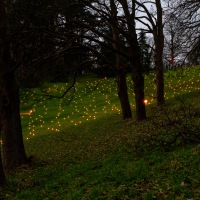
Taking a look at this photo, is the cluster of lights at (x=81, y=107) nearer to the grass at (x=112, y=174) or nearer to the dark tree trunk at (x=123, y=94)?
the dark tree trunk at (x=123, y=94)

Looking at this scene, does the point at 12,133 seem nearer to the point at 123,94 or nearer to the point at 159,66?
the point at 123,94

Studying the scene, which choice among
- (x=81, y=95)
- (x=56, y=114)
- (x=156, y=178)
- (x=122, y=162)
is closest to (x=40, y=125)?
(x=56, y=114)

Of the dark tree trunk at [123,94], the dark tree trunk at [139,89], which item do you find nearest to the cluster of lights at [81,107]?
the dark tree trunk at [123,94]

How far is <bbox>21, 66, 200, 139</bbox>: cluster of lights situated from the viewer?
107 ft

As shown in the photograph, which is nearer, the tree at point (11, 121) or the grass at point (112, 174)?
the grass at point (112, 174)

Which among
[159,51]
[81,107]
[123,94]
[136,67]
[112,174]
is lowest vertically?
[112,174]

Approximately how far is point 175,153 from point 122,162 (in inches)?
68.8

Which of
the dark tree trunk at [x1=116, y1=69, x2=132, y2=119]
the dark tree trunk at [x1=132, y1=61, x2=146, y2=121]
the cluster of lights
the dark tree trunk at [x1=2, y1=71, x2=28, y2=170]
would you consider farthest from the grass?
the cluster of lights

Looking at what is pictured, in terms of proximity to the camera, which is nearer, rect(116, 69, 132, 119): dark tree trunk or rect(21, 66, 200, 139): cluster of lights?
rect(116, 69, 132, 119): dark tree trunk

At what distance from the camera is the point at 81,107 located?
130 feet

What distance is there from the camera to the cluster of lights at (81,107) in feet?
107

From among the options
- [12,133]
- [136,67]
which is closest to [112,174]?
[12,133]

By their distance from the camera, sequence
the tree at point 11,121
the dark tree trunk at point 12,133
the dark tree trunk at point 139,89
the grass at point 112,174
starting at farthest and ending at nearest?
the dark tree trunk at point 139,89 < the dark tree trunk at point 12,133 < the tree at point 11,121 < the grass at point 112,174

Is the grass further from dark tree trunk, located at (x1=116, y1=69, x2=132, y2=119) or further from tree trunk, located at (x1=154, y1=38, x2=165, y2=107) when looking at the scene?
tree trunk, located at (x1=154, y1=38, x2=165, y2=107)
